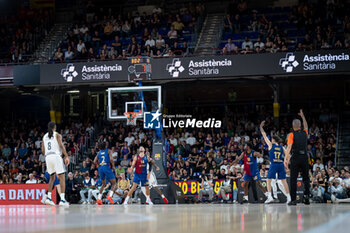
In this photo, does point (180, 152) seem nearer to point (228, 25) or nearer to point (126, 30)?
point (228, 25)

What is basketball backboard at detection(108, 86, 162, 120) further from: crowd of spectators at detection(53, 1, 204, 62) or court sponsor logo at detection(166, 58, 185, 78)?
crowd of spectators at detection(53, 1, 204, 62)

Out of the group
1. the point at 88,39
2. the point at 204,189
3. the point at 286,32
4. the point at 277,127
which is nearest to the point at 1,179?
the point at 88,39

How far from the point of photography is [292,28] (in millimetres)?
30219

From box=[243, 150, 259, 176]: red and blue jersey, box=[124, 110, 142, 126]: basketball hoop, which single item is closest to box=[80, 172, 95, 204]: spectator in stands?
box=[124, 110, 142, 126]: basketball hoop

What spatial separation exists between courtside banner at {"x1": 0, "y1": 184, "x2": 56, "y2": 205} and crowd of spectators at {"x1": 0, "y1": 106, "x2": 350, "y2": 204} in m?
0.68

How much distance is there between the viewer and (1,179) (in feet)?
93.4

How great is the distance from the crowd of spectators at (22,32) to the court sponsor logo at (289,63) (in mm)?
12961

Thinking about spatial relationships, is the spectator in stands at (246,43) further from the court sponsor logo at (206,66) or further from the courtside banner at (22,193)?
the courtside banner at (22,193)

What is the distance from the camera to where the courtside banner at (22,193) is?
2383cm

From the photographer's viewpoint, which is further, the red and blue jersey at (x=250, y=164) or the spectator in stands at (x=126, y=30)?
the spectator in stands at (x=126, y=30)

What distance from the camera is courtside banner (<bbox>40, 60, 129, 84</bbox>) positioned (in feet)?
91.4

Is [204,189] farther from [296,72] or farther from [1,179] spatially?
[1,179]

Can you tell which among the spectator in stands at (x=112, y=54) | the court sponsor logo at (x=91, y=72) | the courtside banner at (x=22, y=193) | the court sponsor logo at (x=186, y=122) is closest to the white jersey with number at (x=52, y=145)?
the courtside banner at (x=22, y=193)

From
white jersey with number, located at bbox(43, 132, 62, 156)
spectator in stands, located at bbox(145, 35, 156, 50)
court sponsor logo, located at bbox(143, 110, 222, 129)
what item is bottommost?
white jersey with number, located at bbox(43, 132, 62, 156)
